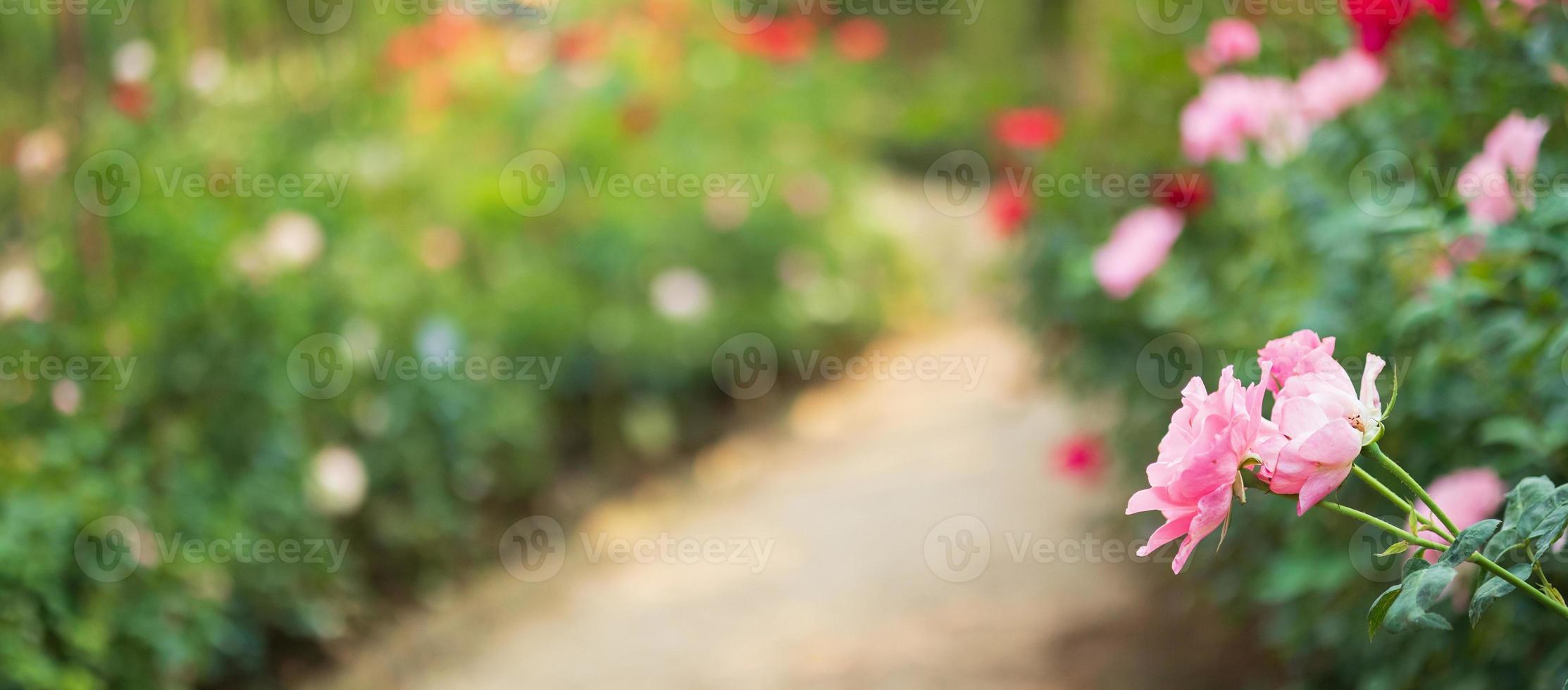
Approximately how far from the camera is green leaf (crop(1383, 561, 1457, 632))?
74 cm

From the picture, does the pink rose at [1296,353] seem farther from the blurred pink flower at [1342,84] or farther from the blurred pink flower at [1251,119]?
the blurred pink flower at [1251,119]

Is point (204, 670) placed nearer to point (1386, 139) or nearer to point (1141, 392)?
point (1141, 392)

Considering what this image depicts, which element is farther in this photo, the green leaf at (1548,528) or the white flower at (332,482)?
the white flower at (332,482)

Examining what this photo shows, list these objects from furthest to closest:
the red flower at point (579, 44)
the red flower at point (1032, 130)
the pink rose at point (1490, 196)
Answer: the red flower at point (579, 44), the red flower at point (1032, 130), the pink rose at point (1490, 196)

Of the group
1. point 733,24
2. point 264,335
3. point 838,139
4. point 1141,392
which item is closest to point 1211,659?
point 1141,392

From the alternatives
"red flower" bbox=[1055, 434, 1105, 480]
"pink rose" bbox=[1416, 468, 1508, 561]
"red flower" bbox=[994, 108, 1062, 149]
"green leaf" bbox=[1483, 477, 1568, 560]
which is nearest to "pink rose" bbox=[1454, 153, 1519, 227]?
"pink rose" bbox=[1416, 468, 1508, 561]

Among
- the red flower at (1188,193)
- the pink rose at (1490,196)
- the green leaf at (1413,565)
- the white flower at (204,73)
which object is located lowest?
the green leaf at (1413,565)

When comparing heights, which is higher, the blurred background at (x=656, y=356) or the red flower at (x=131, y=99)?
the red flower at (x=131, y=99)

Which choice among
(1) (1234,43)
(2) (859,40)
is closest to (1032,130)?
(1) (1234,43)

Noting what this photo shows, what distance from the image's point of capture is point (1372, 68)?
1.70 metres

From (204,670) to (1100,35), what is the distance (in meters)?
2.94

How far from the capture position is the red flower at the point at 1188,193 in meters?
2.35

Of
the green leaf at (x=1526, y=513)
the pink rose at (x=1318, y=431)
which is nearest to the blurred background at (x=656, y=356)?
the green leaf at (x=1526, y=513)

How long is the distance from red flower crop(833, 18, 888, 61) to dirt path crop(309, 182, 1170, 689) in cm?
243
